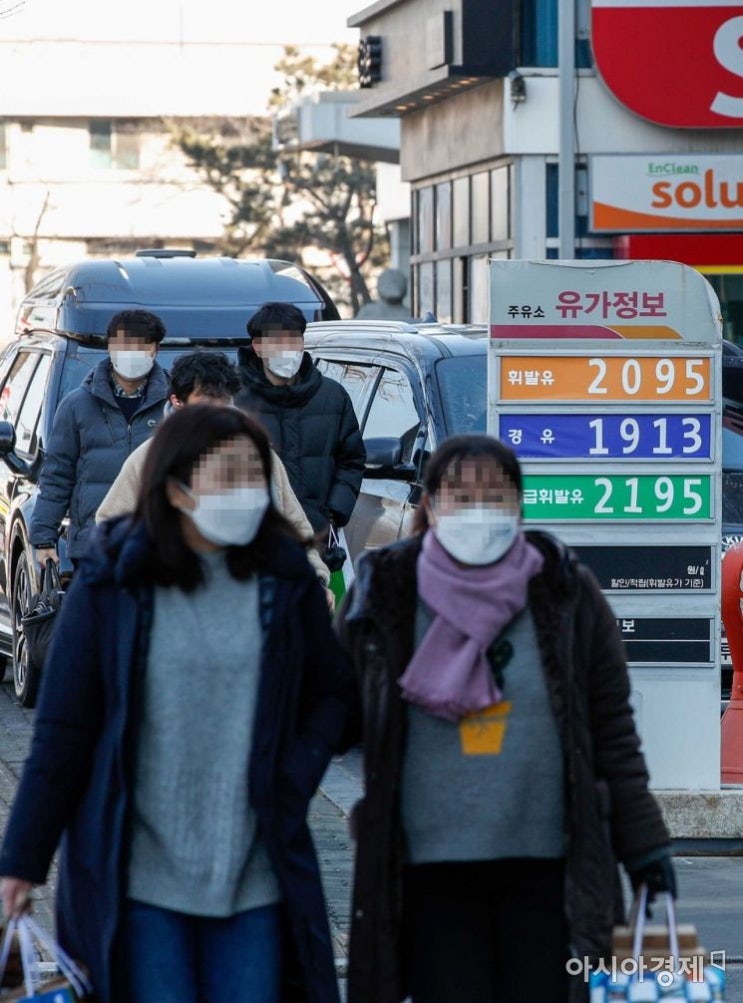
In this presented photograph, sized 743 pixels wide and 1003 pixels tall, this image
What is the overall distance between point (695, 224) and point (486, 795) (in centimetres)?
2195

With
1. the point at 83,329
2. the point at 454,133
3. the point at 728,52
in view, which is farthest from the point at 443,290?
the point at 83,329

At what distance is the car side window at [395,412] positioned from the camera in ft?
29.8

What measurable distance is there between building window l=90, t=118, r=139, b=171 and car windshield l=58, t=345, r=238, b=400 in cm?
6370

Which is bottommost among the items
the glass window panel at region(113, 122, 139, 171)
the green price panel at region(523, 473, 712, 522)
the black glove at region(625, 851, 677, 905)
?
the black glove at region(625, 851, 677, 905)

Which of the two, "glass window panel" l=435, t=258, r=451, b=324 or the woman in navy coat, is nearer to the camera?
→ the woman in navy coat

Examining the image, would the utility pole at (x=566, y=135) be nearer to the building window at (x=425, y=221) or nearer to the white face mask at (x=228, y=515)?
the building window at (x=425, y=221)

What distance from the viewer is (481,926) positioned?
3.72m

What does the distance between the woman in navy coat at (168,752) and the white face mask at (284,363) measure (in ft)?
13.2

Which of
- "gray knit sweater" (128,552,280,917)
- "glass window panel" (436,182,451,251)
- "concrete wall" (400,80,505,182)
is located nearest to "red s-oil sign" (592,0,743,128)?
"concrete wall" (400,80,505,182)

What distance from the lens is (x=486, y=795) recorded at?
12.0ft

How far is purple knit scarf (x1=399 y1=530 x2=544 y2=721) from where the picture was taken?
361cm

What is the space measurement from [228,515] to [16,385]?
26.9 ft

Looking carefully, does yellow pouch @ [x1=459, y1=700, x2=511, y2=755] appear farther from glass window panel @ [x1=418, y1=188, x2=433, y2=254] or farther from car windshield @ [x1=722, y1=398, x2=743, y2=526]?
glass window panel @ [x1=418, y1=188, x2=433, y2=254]

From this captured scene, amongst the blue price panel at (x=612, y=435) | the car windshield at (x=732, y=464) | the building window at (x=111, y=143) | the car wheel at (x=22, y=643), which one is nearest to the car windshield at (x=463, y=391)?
the blue price panel at (x=612, y=435)
